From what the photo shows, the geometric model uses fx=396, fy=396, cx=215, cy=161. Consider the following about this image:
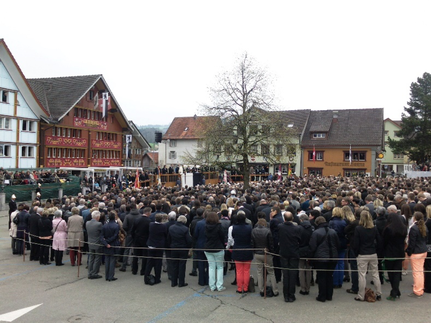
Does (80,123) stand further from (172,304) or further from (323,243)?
(323,243)

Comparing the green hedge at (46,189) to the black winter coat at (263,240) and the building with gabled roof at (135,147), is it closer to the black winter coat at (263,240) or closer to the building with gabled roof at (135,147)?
the building with gabled roof at (135,147)

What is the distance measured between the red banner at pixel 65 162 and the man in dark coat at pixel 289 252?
1449 inches

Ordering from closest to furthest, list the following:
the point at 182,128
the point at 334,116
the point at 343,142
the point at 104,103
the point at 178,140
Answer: the point at 104,103 → the point at 343,142 → the point at 334,116 → the point at 178,140 → the point at 182,128

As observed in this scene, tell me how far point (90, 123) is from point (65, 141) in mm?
4489

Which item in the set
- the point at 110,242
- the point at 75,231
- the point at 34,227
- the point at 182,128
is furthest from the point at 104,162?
the point at 110,242

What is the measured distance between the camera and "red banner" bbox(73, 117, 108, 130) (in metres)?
43.8

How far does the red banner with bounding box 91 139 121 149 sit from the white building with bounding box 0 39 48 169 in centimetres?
771

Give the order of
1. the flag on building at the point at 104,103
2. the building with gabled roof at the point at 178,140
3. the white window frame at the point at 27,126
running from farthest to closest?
1. the building with gabled roof at the point at 178,140
2. the flag on building at the point at 104,103
3. the white window frame at the point at 27,126

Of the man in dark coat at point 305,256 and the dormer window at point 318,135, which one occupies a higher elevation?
the dormer window at point 318,135

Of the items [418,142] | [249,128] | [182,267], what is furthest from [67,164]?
[418,142]

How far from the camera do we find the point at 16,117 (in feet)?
122

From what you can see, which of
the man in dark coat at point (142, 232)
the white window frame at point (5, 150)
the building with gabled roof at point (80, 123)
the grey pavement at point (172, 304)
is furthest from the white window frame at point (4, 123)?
the man in dark coat at point (142, 232)

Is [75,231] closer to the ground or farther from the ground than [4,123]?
closer to the ground

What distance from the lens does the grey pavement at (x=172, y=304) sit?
24.0 ft
